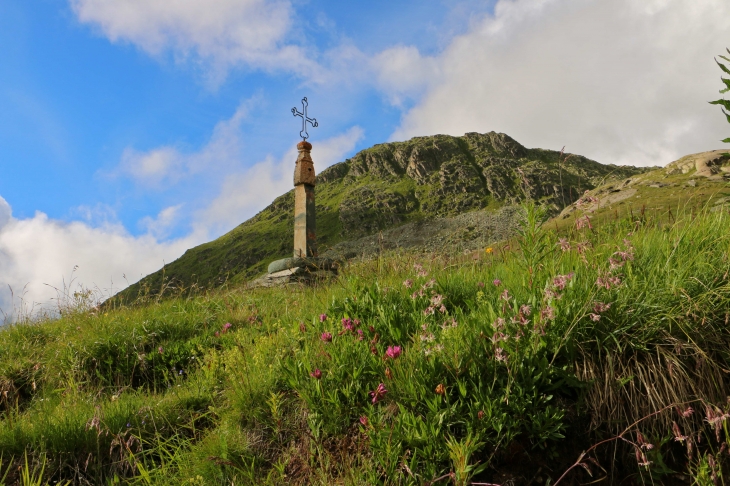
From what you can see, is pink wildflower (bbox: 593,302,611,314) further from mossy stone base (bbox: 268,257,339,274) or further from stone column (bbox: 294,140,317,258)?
stone column (bbox: 294,140,317,258)

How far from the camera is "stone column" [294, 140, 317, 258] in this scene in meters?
14.9

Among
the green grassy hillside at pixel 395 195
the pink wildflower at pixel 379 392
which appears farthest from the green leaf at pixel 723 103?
the green grassy hillside at pixel 395 195

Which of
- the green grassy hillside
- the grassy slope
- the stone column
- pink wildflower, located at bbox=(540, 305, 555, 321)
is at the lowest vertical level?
the grassy slope

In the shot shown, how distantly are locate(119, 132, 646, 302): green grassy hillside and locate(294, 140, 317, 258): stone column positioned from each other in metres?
113

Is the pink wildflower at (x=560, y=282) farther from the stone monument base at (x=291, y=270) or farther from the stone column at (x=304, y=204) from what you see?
the stone column at (x=304, y=204)

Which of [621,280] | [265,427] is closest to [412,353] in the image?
[265,427]

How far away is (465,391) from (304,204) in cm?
1293

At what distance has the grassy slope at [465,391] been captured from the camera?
2.66 m

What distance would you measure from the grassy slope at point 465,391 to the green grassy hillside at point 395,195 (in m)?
124

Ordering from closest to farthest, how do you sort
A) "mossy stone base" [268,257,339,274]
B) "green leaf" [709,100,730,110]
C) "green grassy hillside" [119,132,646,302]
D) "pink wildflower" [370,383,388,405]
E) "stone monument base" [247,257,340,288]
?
"pink wildflower" [370,383,388,405], "green leaf" [709,100,730,110], "stone monument base" [247,257,340,288], "mossy stone base" [268,257,339,274], "green grassy hillside" [119,132,646,302]

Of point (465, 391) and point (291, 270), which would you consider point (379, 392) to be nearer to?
point (465, 391)

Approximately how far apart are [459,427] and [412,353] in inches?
22.5

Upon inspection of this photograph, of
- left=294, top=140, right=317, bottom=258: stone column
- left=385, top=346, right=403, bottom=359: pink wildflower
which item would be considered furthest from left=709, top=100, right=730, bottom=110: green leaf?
left=294, top=140, right=317, bottom=258: stone column

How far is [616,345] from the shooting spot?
3.16 metres
